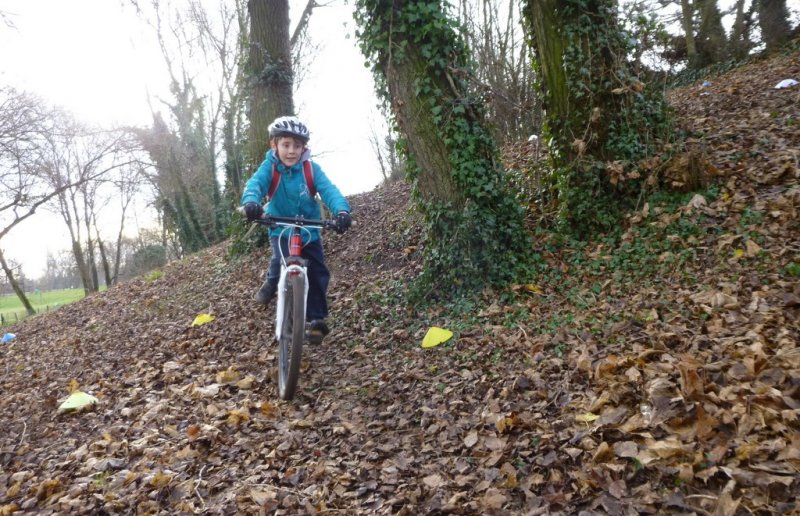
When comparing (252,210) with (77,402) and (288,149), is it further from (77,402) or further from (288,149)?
(77,402)

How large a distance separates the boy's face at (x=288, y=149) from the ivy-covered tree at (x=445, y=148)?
125 cm

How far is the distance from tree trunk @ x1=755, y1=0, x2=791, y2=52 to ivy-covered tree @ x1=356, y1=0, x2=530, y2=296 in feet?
30.4

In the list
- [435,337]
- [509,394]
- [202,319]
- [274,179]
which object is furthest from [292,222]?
[202,319]

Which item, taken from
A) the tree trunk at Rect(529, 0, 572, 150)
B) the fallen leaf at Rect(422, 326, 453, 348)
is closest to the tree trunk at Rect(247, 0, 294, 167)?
the tree trunk at Rect(529, 0, 572, 150)

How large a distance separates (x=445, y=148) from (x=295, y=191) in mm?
1616

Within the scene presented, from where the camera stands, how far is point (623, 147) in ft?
17.4

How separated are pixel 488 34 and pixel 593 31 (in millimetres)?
7401

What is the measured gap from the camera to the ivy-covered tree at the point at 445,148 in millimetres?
5258

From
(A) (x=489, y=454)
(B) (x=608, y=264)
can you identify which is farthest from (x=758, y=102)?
(A) (x=489, y=454)

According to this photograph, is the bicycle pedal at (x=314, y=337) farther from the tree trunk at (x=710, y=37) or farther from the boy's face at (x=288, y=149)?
the tree trunk at (x=710, y=37)

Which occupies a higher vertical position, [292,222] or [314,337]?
[292,222]

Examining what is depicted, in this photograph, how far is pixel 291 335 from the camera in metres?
4.31

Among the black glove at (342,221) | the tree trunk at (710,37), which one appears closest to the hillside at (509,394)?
the black glove at (342,221)

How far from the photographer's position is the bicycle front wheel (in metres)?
4.02
